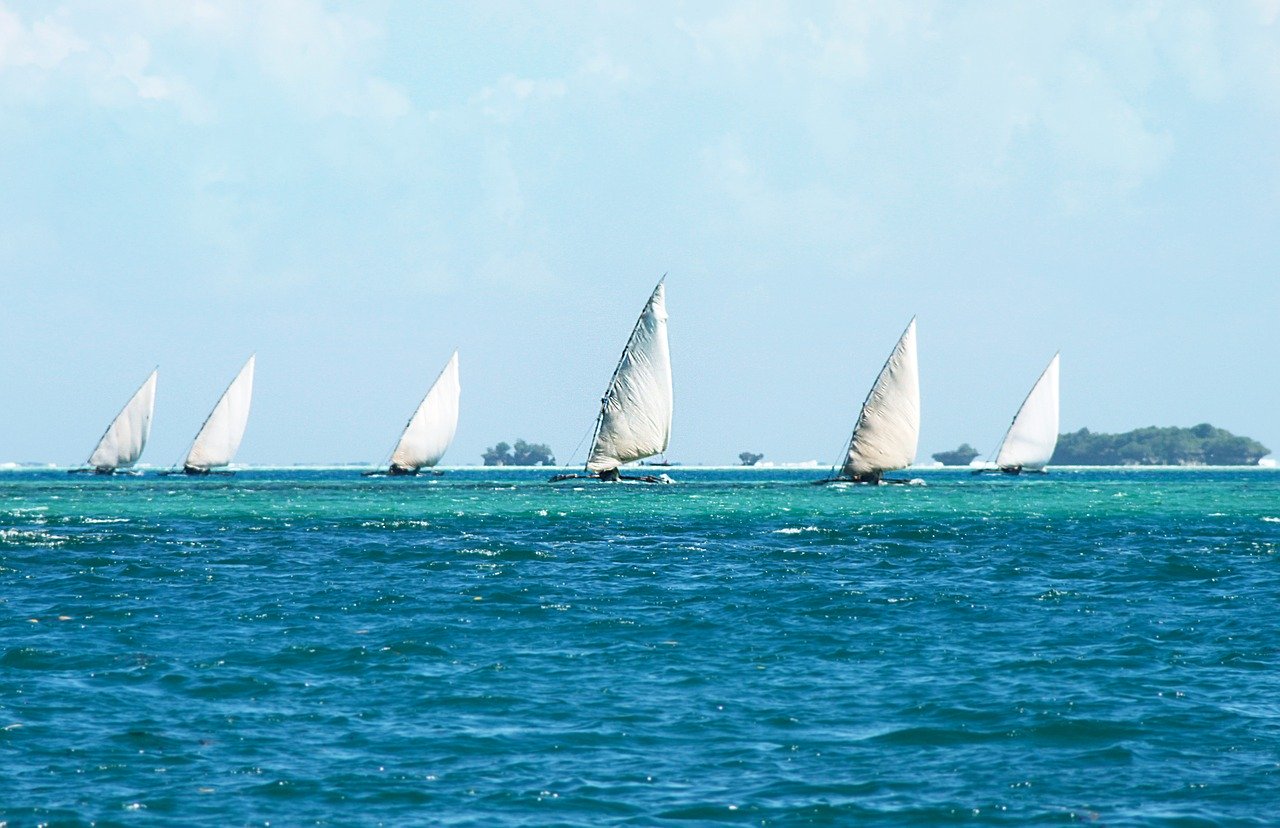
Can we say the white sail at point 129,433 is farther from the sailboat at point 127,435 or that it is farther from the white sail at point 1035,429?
the white sail at point 1035,429

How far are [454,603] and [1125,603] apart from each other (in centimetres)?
1435

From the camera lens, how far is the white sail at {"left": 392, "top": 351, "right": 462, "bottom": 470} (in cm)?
13488

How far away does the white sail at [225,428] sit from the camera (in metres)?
134

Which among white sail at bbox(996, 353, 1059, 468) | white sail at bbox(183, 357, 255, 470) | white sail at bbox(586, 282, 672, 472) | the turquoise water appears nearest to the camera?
the turquoise water

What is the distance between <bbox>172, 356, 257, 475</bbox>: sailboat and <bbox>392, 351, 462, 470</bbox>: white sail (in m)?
15.5

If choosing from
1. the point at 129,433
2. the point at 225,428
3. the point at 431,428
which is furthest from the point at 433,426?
the point at 129,433

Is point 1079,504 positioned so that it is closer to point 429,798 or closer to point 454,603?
point 454,603

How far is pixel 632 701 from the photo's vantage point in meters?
20.2

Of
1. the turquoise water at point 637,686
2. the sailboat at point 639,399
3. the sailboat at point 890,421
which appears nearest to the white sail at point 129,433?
the sailboat at point 639,399

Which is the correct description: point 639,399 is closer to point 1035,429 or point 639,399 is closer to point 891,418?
point 891,418

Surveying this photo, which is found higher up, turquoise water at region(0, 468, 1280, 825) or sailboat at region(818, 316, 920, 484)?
sailboat at region(818, 316, 920, 484)

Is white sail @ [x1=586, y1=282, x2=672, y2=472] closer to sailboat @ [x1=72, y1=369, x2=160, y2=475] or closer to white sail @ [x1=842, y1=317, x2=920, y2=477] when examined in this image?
white sail @ [x1=842, y1=317, x2=920, y2=477]

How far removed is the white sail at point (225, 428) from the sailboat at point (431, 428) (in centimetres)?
1547

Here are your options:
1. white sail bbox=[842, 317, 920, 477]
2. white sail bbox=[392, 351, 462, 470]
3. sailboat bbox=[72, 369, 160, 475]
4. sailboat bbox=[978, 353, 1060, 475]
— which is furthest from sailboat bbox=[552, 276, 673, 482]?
sailboat bbox=[72, 369, 160, 475]
